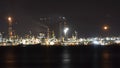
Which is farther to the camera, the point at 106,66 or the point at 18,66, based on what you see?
the point at 18,66

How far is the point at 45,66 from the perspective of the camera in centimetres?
6656

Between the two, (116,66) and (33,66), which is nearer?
(116,66)

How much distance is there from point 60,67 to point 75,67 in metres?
2.14

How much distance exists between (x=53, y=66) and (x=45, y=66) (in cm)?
117

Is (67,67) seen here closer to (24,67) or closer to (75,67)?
(75,67)

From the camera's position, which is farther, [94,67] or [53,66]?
[53,66]

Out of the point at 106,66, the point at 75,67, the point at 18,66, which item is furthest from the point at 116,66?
the point at 18,66

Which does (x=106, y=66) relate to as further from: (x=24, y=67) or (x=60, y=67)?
(x=24, y=67)

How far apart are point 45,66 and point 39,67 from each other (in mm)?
1922

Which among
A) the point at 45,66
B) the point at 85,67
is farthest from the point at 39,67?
the point at 85,67

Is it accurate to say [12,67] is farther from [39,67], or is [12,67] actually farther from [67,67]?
[67,67]

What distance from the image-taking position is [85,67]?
63094 mm

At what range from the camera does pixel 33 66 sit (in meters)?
66.6

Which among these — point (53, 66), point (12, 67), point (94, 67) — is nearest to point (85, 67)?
point (94, 67)
